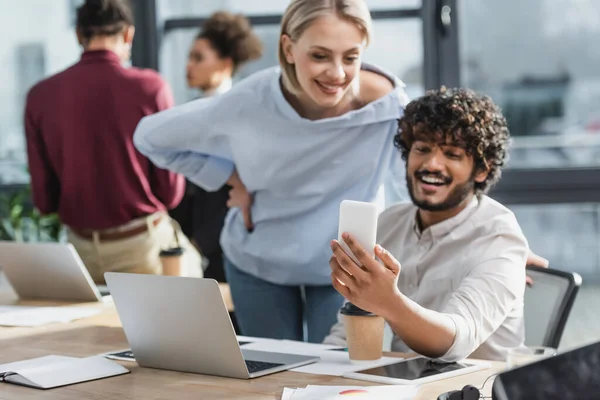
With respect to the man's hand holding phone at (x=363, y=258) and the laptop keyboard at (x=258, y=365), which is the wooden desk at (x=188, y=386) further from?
the man's hand holding phone at (x=363, y=258)

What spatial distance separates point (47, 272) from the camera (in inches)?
112

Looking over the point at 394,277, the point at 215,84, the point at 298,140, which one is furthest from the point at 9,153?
the point at 394,277

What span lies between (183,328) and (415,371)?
466 mm

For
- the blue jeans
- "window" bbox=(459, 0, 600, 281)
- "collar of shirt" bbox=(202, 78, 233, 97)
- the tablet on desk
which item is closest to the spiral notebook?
the tablet on desk

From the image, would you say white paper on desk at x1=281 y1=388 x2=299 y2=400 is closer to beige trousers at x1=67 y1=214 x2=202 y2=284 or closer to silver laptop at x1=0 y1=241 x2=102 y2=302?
silver laptop at x1=0 y1=241 x2=102 y2=302

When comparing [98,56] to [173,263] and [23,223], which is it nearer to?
[173,263]

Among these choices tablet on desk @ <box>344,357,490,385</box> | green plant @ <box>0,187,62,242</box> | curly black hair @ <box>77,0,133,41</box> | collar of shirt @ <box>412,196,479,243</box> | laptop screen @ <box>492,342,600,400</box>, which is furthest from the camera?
green plant @ <box>0,187,62,242</box>

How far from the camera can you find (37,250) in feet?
9.20

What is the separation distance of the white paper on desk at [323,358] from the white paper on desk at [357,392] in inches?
5.4

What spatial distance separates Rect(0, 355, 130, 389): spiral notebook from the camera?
187 cm

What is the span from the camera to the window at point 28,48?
183 inches

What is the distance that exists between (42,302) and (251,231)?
663 millimetres

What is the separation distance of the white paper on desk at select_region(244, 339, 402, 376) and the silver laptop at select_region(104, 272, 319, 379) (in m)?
0.03

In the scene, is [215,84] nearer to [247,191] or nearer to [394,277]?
[247,191]
